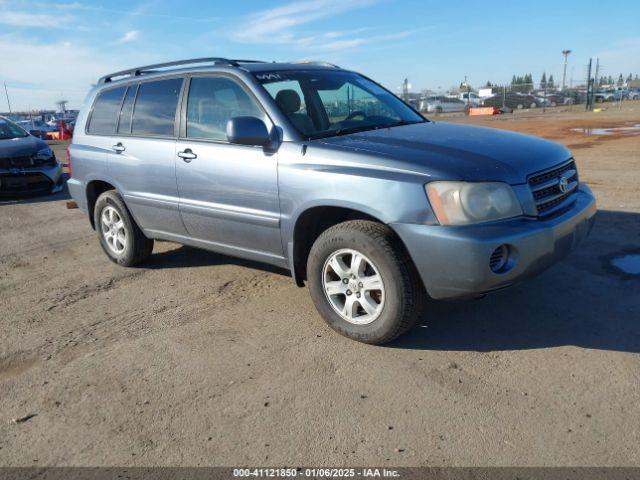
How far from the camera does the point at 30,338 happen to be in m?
4.01

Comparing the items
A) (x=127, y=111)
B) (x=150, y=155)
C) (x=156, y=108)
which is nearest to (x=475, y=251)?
(x=150, y=155)

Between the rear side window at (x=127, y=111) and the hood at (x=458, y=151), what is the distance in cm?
230

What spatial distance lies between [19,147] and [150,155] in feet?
21.7

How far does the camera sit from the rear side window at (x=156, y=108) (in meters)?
4.73

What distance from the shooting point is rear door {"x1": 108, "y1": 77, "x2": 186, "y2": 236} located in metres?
4.70

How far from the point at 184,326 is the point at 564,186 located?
281 centimetres

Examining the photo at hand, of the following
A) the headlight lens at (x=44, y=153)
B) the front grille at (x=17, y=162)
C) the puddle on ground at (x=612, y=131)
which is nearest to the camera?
the front grille at (x=17, y=162)

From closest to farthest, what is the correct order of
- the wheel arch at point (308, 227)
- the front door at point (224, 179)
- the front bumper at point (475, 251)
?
the front bumper at point (475, 251)
the wheel arch at point (308, 227)
the front door at point (224, 179)

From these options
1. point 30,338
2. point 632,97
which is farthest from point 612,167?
point 632,97

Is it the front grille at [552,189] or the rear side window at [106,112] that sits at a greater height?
the rear side window at [106,112]

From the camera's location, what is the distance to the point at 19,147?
1005 centimetres

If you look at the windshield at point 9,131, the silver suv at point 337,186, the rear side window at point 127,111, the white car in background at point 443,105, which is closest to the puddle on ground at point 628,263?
the silver suv at point 337,186

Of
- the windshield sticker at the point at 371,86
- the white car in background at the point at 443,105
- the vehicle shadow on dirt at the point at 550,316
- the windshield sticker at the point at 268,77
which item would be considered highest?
the windshield sticker at the point at 268,77

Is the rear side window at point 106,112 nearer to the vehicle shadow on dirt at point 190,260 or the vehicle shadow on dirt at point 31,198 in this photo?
the vehicle shadow on dirt at point 190,260
